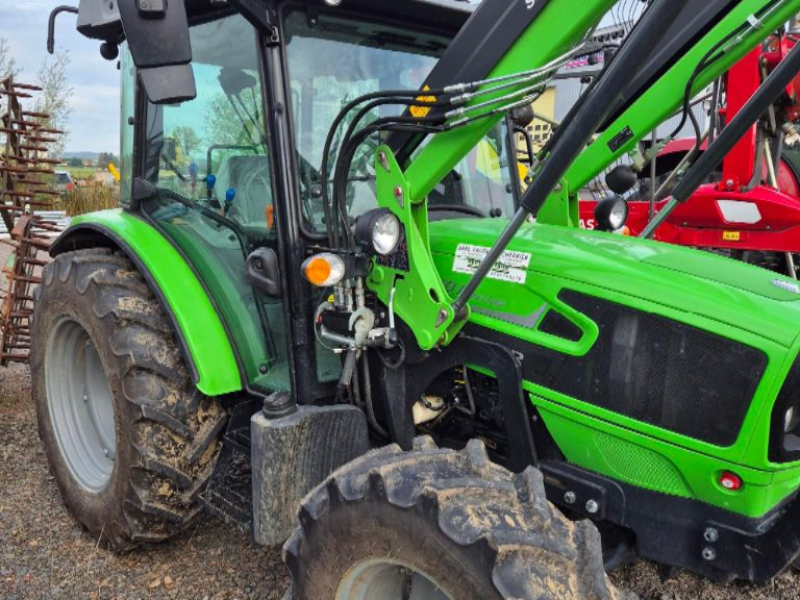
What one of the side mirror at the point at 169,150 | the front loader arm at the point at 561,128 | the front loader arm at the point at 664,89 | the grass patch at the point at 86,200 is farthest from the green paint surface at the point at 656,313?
the grass patch at the point at 86,200

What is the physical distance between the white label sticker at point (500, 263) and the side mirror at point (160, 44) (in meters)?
0.94

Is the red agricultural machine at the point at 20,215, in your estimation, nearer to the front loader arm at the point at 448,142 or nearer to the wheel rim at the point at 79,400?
the wheel rim at the point at 79,400

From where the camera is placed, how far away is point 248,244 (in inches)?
102

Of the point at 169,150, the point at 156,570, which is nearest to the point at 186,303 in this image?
the point at 169,150

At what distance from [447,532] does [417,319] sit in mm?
701

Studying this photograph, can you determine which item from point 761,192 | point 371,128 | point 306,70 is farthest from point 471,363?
point 761,192

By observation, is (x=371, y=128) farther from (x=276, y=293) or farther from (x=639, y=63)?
(x=639, y=63)

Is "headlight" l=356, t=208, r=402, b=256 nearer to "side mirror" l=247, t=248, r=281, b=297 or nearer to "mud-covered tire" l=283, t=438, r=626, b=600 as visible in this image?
"side mirror" l=247, t=248, r=281, b=297

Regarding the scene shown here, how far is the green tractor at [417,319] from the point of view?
1.79 metres

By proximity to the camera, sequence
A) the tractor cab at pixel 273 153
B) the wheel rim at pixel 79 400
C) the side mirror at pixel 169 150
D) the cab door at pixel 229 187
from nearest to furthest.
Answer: the tractor cab at pixel 273 153 → the cab door at pixel 229 187 → the side mirror at pixel 169 150 → the wheel rim at pixel 79 400

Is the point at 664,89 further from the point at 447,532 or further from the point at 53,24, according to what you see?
the point at 53,24

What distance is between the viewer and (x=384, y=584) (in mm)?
1995

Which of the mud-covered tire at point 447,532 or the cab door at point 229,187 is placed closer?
the mud-covered tire at point 447,532

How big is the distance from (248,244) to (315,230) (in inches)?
14.3
